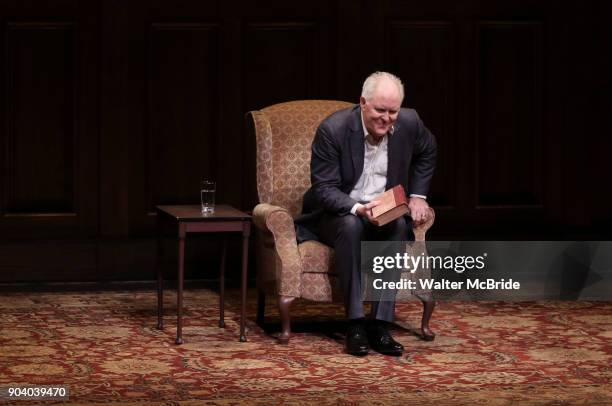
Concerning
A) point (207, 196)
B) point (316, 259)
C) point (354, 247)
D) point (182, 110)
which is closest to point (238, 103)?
point (182, 110)

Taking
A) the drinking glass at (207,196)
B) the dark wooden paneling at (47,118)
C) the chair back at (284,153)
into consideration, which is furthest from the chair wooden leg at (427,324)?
the dark wooden paneling at (47,118)

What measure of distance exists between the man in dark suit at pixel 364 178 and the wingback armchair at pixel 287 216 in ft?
0.45

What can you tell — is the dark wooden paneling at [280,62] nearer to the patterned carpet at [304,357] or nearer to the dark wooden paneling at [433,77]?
the dark wooden paneling at [433,77]

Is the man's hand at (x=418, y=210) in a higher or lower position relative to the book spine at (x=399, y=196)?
lower

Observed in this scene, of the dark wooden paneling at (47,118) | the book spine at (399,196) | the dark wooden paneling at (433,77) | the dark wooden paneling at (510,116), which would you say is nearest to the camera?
the book spine at (399,196)

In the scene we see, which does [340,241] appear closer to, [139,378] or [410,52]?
[139,378]

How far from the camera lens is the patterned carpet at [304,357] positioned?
15.3 feet

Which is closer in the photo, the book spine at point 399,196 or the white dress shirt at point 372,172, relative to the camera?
the book spine at point 399,196

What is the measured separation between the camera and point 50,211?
7301mm

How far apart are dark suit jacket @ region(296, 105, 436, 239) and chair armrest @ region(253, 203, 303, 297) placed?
0.43 ft

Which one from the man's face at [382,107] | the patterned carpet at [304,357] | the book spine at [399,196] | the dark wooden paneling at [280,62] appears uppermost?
the dark wooden paneling at [280,62]

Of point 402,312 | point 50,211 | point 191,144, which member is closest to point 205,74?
point 191,144

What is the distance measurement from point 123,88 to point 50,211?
85 centimetres

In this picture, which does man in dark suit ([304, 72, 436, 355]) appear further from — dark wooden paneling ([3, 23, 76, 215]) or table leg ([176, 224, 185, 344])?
dark wooden paneling ([3, 23, 76, 215])
